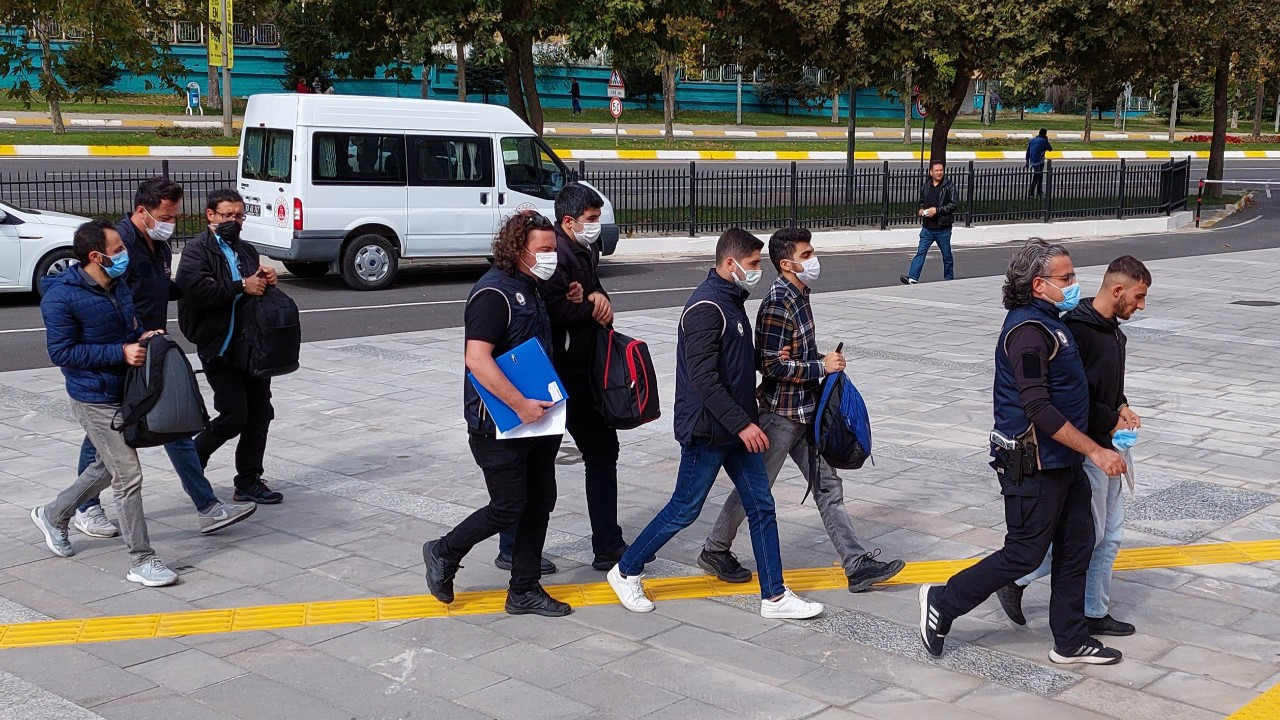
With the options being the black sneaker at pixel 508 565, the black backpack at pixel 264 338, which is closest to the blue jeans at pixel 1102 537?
the black sneaker at pixel 508 565

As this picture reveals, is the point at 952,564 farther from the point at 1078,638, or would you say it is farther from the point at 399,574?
the point at 399,574

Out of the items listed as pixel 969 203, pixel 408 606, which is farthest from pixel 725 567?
pixel 969 203

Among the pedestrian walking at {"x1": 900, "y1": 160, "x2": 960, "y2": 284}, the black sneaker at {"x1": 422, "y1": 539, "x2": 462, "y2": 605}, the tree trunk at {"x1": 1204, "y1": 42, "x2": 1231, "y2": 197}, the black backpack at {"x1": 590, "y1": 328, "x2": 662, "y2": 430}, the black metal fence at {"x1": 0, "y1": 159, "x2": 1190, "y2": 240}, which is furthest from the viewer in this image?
the tree trunk at {"x1": 1204, "y1": 42, "x2": 1231, "y2": 197}

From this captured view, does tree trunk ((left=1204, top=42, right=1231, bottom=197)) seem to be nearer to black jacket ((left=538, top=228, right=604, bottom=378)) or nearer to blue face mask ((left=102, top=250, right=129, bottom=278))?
black jacket ((left=538, top=228, right=604, bottom=378))

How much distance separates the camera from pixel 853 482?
25.5 feet

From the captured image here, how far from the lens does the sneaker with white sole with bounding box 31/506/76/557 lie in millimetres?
6336

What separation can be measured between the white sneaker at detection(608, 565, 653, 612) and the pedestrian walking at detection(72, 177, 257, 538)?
2.05 meters

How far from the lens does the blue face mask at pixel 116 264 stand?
5.78 m

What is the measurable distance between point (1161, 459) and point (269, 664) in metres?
5.63

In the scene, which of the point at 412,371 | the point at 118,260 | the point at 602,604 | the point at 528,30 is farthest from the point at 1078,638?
the point at 528,30

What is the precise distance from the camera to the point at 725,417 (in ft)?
17.3

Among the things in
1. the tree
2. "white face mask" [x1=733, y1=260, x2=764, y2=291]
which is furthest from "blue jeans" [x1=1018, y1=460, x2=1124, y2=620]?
the tree

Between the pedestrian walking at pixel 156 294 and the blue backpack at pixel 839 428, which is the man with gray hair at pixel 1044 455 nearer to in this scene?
the blue backpack at pixel 839 428

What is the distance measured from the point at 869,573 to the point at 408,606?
2001 millimetres
